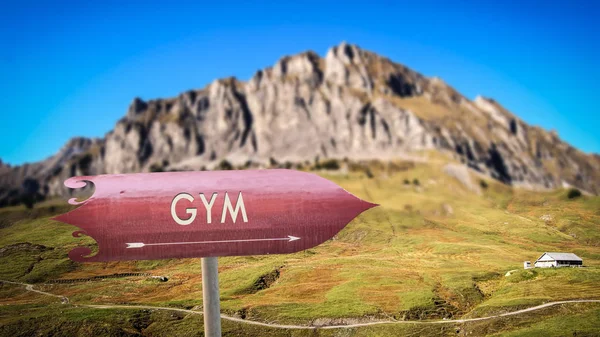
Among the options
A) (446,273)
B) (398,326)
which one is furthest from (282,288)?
(446,273)

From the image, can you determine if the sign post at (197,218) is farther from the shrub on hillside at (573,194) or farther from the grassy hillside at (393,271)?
the shrub on hillside at (573,194)

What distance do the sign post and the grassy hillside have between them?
2424 centimetres

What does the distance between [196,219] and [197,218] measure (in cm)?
5

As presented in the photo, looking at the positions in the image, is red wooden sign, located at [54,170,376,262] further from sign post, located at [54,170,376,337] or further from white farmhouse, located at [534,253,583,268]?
white farmhouse, located at [534,253,583,268]

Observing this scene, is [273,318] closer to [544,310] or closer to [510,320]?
[510,320]

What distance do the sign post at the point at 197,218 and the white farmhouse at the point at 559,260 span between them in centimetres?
3073

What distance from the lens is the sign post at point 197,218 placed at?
15.4 metres

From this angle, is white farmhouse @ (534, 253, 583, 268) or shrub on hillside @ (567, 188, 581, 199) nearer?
white farmhouse @ (534, 253, 583, 268)

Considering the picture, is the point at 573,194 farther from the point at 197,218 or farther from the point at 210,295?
the point at 197,218

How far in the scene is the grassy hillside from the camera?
39.7 meters

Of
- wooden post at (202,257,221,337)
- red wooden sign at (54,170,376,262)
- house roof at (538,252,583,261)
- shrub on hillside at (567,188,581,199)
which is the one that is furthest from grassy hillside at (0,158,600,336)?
wooden post at (202,257,221,337)

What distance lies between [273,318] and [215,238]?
37.0 meters

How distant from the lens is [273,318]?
49562 millimetres

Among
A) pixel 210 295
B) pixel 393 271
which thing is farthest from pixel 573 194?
pixel 210 295
